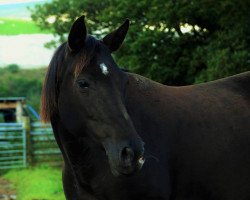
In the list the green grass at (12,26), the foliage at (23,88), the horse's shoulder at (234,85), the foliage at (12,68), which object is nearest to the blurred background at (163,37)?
the horse's shoulder at (234,85)

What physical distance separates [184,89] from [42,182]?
25.4 feet

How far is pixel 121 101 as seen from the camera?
364 centimetres

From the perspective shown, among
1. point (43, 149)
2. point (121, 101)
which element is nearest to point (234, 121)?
point (121, 101)

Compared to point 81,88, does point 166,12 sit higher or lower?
lower

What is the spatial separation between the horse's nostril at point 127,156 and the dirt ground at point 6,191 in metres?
7.03

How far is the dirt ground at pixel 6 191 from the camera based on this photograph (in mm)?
10121

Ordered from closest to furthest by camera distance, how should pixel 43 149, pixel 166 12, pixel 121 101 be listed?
pixel 121 101
pixel 43 149
pixel 166 12

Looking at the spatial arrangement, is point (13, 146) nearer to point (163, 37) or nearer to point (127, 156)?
point (163, 37)

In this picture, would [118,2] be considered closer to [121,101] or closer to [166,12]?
[166,12]

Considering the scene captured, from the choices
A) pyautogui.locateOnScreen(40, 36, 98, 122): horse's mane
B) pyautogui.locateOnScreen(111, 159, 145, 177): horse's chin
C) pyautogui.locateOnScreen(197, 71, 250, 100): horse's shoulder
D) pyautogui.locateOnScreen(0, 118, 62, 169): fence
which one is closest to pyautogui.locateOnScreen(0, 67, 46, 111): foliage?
pyautogui.locateOnScreen(0, 118, 62, 169): fence

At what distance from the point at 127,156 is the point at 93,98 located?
0.48m

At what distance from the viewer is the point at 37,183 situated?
11.7 m

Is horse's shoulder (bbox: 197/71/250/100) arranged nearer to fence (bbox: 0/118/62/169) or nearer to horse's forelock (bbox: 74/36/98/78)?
horse's forelock (bbox: 74/36/98/78)

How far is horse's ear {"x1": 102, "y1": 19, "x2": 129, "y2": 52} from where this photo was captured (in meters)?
3.96
